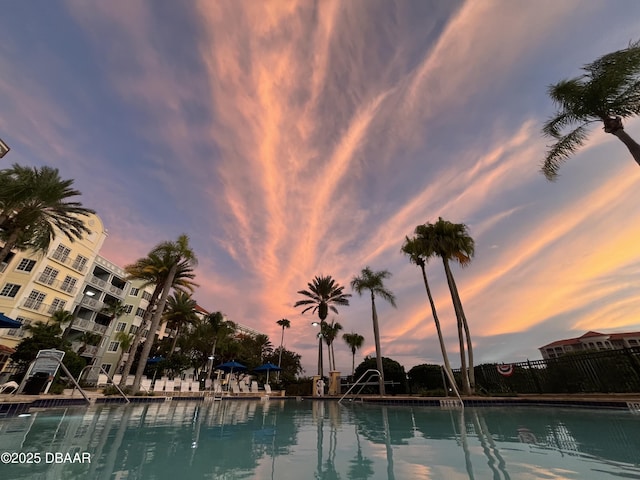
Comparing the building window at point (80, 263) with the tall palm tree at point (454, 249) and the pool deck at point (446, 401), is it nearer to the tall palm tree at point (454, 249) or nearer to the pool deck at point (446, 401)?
the pool deck at point (446, 401)

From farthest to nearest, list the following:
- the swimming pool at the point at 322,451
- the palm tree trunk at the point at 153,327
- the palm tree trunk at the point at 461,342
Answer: the palm tree trunk at the point at 153,327 < the palm tree trunk at the point at 461,342 < the swimming pool at the point at 322,451

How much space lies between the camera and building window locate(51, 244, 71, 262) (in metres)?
32.5

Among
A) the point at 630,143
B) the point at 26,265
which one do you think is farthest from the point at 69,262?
the point at 630,143

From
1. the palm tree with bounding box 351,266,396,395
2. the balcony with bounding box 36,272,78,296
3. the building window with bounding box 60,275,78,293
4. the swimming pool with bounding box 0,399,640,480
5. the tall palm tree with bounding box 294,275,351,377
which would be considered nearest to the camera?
the swimming pool with bounding box 0,399,640,480

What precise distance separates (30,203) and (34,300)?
23454 millimetres

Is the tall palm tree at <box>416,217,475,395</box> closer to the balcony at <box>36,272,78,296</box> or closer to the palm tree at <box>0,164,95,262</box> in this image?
the palm tree at <box>0,164,95,262</box>

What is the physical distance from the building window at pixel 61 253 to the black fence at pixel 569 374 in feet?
153

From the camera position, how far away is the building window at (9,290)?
28064 mm

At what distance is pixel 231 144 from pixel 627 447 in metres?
20.8

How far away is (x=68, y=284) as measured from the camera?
3391cm

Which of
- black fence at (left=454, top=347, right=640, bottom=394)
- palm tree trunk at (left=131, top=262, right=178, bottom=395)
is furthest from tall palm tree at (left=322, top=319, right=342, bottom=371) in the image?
palm tree trunk at (left=131, top=262, right=178, bottom=395)

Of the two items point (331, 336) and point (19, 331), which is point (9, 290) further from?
point (331, 336)

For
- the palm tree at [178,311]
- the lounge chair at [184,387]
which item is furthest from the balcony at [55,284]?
the lounge chair at [184,387]

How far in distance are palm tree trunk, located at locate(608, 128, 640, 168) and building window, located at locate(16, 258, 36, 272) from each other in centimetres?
4972
